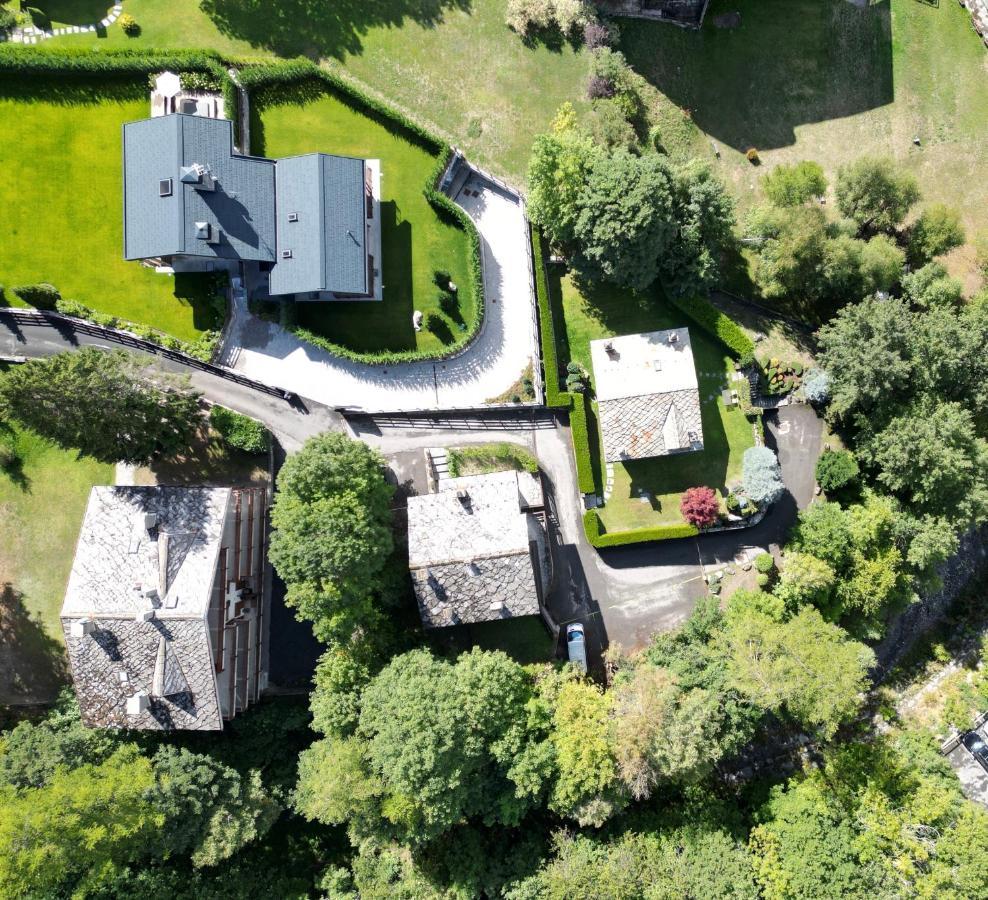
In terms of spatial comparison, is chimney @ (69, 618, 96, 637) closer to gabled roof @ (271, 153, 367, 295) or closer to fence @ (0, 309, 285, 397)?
fence @ (0, 309, 285, 397)

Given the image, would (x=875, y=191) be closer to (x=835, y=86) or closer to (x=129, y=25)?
(x=835, y=86)

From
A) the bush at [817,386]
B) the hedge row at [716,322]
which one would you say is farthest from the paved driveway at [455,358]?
the bush at [817,386]

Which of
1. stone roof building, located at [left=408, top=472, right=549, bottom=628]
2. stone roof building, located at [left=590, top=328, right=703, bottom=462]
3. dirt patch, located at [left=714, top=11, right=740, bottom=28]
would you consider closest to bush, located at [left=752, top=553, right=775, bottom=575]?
stone roof building, located at [left=590, top=328, right=703, bottom=462]

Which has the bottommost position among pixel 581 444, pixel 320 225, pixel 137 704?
pixel 137 704

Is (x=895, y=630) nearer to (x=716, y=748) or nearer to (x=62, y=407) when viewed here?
(x=716, y=748)

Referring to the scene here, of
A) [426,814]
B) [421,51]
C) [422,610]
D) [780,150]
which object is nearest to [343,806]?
[426,814]

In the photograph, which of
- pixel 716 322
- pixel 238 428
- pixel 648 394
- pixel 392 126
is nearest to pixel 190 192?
pixel 392 126
